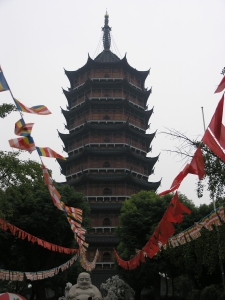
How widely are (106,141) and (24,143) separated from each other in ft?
102

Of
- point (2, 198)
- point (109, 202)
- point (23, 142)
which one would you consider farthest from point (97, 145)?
point (23, 142)

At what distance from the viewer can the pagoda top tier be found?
4578cm

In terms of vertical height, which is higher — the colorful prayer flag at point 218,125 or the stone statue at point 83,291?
the colorful prayer flag at point 218,125

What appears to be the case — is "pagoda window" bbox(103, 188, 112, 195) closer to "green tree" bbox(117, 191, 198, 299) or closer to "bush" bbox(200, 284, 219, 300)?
"green tree" bbox(117, 191, 198, 299)

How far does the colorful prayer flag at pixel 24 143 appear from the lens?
916 cm

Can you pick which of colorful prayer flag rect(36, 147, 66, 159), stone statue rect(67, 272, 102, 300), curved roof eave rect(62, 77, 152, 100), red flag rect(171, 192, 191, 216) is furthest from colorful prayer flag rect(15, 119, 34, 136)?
curved roof eave rect(62, 77, 152, 100)

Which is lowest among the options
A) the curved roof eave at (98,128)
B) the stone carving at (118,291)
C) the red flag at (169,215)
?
the stone carving at (118,291)

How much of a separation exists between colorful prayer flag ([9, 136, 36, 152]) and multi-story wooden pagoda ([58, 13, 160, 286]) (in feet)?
87.9

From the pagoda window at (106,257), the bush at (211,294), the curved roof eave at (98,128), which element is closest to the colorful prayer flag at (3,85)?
the bush at (211,294)

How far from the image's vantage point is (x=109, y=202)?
1460 inches

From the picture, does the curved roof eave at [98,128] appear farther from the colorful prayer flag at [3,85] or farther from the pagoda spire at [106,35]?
the colorful prayer flag at [3,85]

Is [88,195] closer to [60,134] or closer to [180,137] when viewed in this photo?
[60,134]

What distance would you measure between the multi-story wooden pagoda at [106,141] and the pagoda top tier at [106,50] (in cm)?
→ 24

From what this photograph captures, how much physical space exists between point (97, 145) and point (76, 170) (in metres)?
3.44
